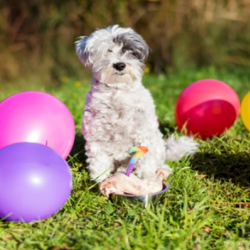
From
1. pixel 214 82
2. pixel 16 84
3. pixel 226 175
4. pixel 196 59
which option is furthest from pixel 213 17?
pixel 226 175

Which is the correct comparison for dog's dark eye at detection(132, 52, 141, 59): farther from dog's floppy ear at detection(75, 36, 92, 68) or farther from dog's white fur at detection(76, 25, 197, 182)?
dog's floppy ear at detection(75, 36, 92, 68)

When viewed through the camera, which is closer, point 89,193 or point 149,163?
point 89,193

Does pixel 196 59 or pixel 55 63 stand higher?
pixel 196 59

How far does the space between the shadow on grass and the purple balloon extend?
150cm

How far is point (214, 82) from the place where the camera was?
5117 millimetres

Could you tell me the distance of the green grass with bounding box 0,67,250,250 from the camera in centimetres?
288

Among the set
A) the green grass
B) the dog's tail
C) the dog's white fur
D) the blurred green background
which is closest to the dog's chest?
the dog's white fur

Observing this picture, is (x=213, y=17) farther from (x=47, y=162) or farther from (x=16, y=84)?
(x=47, y=162)

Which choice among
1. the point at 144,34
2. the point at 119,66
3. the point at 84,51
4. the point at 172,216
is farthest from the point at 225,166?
the point at 144,34

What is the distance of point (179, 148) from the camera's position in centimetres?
434

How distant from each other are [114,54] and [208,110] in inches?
60.6

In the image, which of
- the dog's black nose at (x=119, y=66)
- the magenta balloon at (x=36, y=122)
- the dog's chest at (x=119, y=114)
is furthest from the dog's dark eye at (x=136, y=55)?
the magenta balloon at (x=36, y=122)

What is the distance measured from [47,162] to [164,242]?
989 millimetres

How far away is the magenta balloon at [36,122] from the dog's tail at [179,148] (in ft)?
3.11
